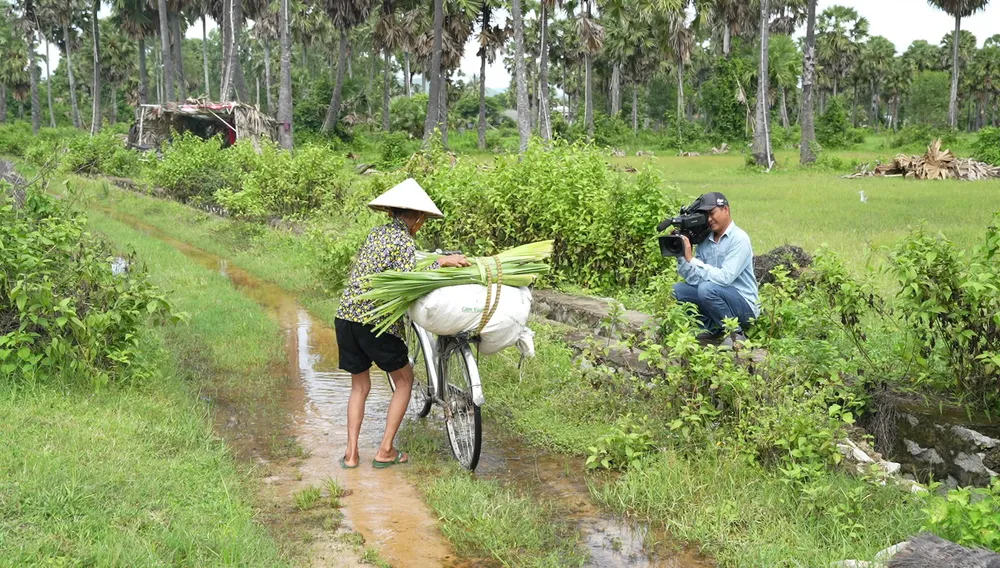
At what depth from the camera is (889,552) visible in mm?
3584

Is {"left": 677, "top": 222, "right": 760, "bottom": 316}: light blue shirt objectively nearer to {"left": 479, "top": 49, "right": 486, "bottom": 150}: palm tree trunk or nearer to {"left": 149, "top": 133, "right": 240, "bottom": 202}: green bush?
{"left": 149, "top": 133, "right": 240, "bottom": 202}: green bush

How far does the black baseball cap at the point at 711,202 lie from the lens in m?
5.86

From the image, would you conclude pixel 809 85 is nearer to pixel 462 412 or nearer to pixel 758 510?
pixel 462 412

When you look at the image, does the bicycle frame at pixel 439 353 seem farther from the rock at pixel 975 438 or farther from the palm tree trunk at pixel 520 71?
the palm tree trunk at pixel 520 71

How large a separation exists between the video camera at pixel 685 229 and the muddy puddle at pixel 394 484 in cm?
153

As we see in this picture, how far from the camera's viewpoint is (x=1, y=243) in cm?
599

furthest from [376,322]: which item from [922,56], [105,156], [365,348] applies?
[922,56]

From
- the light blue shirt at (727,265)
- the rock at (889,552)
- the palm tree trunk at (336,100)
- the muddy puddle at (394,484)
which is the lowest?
the muddy puddle at (394,484)

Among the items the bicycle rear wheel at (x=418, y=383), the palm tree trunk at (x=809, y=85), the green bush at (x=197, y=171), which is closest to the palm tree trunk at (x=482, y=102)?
the palm tree trunk at (x=809, y=85)

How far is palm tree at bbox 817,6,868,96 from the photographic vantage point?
63228mm

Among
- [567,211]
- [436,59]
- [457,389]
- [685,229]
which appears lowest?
[457,389]

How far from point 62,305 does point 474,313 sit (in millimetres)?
2798

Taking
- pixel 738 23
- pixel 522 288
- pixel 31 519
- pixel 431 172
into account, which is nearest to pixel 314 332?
pixel 431 172

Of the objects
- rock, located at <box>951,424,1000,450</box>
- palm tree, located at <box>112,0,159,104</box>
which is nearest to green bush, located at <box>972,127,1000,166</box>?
rock, located at <box>951,424,1000,450</box>
